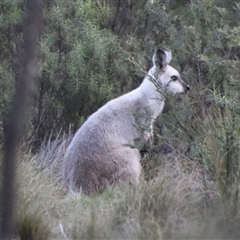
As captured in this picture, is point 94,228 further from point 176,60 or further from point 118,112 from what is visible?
point 176,60

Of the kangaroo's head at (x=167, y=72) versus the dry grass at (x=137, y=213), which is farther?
the kangaroo's head at (x=167, y=72)

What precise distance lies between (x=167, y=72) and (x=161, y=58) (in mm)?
305

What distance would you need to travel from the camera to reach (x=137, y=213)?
23.2ft

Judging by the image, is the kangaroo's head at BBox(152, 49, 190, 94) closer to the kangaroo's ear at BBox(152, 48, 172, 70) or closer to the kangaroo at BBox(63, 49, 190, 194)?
the kangaroo's ear at BBox(152, 48, 172, 70)

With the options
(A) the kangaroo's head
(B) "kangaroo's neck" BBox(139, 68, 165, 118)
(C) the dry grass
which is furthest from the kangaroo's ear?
(C) the dry grass

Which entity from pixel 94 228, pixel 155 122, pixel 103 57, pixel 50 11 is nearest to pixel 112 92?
pixel 103 57

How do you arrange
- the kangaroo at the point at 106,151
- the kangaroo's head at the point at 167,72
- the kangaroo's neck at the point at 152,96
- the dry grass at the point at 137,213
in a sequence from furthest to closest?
the kangaroo's head at the point at 167,72 → the kangaroo's neck at the point at 152,96 → the kangaroo at the point at 106,151 → the dry grass at the point at 137,213

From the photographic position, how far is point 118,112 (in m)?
11.4

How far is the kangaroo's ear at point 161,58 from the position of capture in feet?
39.6

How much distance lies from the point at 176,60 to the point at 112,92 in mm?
1163

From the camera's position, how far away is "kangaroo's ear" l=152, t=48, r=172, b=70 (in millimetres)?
12070

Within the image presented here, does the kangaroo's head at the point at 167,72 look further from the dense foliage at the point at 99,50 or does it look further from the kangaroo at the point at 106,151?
the kangaroo at the point at 106,151

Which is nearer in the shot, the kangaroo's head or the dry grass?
the dry grass

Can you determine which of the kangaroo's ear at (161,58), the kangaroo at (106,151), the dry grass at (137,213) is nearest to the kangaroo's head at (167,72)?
the kangaroo's ear at (161,58)
